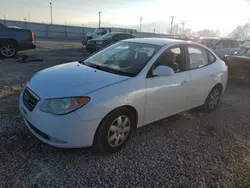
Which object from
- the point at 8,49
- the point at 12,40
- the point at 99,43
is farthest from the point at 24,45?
the point at 99,43

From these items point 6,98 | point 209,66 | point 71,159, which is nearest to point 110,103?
point 71,159

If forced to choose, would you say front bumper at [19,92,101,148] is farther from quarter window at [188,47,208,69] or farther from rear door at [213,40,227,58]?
rear door at [213,40,227,58]

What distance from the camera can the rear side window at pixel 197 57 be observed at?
3.95 metres

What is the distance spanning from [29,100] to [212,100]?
3.61m

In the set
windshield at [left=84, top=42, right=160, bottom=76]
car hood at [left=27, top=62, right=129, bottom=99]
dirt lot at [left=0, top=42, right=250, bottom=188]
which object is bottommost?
dirt lot at [left=0, top=42, right=250, bottom=188]

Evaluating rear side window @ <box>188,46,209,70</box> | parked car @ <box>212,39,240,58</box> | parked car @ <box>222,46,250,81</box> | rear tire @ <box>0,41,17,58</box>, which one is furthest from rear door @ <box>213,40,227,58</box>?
rear tire @ <box>0,41,17,58</box>

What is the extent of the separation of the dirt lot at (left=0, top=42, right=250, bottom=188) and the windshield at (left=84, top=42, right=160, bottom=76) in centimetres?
110

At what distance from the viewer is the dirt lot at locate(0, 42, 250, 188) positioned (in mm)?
2441

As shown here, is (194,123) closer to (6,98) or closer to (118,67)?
(118,67)

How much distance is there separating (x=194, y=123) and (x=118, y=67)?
1.89 meters

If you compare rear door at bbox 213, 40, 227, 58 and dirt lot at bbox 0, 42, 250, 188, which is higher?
rear door at bbox 213, 40, 227, 58

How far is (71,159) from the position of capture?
8.99 ft

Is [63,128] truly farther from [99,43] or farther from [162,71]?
[99,43]

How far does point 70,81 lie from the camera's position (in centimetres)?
285
